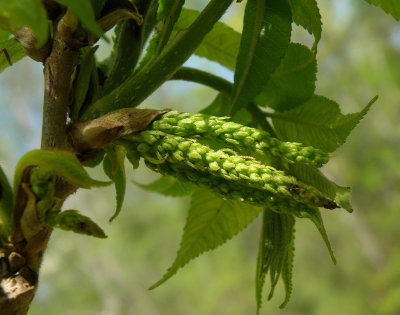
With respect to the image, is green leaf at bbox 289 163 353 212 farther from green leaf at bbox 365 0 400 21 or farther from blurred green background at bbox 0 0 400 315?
blurred green background at bbox 0 0 400 315

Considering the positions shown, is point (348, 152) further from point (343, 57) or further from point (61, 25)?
point (61, 25)

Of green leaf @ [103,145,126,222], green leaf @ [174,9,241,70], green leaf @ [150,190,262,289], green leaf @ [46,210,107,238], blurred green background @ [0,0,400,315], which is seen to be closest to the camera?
green leaf @ [46,210,107,238]

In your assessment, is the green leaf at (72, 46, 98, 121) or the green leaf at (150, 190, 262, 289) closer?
the green leaf at (72, 46, 98, 121)

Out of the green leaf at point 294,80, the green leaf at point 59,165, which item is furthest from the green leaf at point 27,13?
the green leaf at point 294,80

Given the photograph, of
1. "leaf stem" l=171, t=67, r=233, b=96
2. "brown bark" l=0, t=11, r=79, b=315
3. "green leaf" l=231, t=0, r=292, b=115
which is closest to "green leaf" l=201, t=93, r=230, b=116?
"leaf stem" l=171, t=67, r=233, b=96

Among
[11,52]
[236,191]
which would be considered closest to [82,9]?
[236,191]

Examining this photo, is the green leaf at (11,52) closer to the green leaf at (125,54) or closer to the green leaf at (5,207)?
the green leaf at (125,54)

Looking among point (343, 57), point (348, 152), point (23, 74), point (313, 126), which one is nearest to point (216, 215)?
point (313, 126)

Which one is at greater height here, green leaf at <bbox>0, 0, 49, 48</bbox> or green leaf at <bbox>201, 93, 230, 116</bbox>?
green leaf at <bbox>201, 93, 230, 116</bbox>
